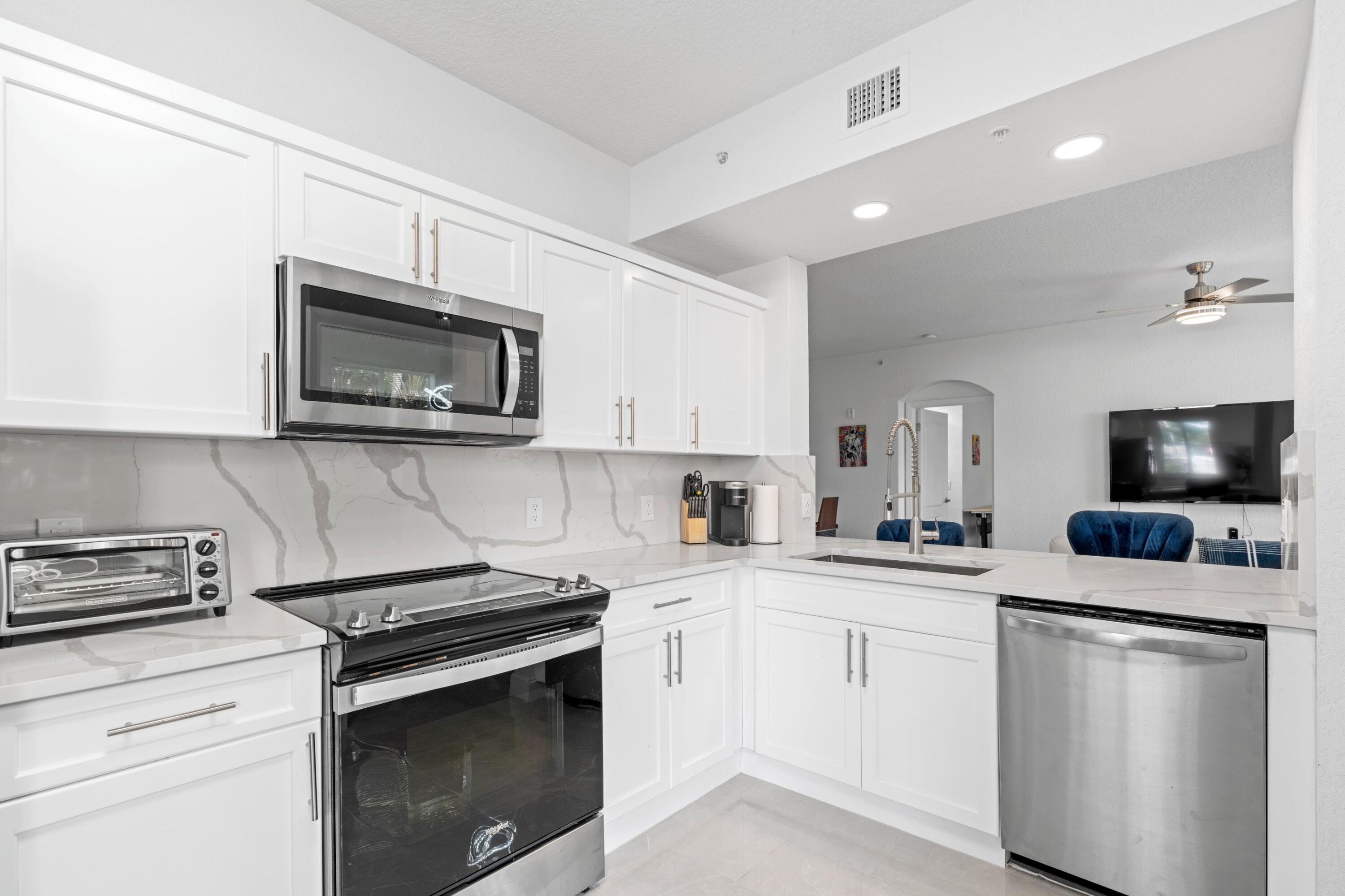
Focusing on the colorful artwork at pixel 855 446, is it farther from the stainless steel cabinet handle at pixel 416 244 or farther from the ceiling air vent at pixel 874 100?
the stainless steel cabinet handle at pixel 416 244

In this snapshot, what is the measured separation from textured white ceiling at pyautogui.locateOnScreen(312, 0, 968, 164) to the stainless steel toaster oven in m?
1.73

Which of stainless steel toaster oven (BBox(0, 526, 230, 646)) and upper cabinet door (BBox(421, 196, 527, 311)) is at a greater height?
upper cabinet door (BBox(421, 196, 527, 311))

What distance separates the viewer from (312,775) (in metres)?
1.47

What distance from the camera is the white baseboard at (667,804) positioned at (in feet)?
7.33

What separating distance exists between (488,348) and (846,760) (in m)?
1.91

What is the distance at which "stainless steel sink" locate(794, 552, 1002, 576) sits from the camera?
8.31ft

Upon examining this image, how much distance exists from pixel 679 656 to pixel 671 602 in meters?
0.20

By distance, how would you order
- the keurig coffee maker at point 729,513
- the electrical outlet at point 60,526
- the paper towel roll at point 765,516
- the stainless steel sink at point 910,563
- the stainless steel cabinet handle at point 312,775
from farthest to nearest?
1. the paper towel roll at point 765,516
2. the keurig coffee maker at point 729,513
3. the stainless steel sink at point 910,563
4. the electrical outlet at point 60,526
5. the stainless steel cabinet handle at point 312,775

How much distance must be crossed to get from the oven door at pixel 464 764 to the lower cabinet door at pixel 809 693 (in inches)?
33.9

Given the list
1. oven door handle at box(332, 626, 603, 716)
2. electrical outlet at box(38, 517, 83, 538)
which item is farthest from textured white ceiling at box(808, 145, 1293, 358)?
electrical outlet at box(38, 517, 83, 538)

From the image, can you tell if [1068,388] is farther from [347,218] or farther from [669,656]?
[347,218]

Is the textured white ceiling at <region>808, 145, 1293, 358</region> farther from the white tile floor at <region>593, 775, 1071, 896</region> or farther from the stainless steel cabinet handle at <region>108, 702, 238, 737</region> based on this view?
the stainless steel cabinet handle at <region>108, 702, 238, 737</region>

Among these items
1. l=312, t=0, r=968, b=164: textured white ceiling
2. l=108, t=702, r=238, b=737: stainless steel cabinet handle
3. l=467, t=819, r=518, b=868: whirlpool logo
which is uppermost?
l=312, t=0, r=968, b=164: textured white ceiling

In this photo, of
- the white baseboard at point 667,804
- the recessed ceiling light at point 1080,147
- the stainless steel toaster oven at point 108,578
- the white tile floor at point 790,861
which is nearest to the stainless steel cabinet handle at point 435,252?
the stainless steel toaster oven at point 108,578
